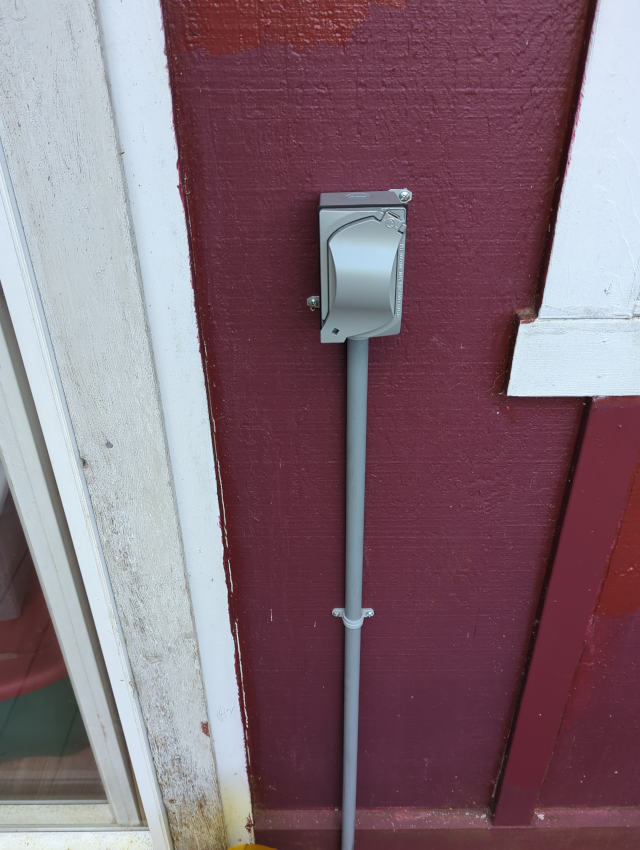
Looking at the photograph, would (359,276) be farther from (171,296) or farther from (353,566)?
(353,566)

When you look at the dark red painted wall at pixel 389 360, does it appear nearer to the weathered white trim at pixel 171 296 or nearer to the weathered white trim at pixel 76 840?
the weathered white trim at pixel 171 296

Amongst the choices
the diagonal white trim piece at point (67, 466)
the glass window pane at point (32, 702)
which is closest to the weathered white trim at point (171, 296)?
the diagonal white trim piece at point (67, 466)

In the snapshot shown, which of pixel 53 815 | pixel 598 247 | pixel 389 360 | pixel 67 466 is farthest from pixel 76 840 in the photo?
pixel 598 247

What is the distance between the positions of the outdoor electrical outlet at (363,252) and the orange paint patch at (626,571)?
2.18 feet

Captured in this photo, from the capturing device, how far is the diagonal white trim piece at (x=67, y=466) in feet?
3.10

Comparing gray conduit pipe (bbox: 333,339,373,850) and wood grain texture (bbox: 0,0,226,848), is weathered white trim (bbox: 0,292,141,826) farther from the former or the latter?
gray conduit pipe (bbox: 333,339,373,850)

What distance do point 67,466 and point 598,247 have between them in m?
0.99

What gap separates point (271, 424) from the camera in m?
1.13

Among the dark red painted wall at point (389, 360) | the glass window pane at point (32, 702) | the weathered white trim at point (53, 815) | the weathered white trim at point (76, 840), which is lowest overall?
the weathered white trim at point (76, 840)

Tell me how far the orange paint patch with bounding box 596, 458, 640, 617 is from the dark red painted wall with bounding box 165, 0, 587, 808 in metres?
0.15

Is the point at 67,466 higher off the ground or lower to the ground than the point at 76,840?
higher

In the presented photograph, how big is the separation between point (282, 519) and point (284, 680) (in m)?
0.45

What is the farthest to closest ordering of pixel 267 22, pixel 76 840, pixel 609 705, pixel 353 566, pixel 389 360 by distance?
pixel 76 840
pixel 609 705
pixel 353 566
pixel 389 360
pixel 267 22

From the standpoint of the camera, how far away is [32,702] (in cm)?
153
